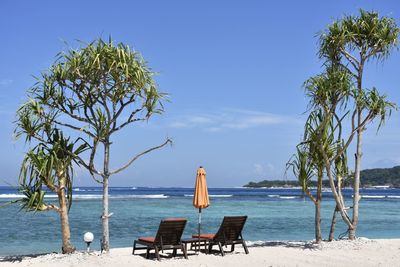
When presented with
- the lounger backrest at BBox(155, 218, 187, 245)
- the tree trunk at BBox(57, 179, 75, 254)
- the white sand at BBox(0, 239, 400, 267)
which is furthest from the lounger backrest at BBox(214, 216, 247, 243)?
the tree trunk at BBox(57, 179, 75, 254)

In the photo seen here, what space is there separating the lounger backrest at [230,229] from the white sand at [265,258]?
Answer: 1.04 ft

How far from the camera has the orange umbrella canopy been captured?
10961 millimetres

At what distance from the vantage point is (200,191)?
432 inches

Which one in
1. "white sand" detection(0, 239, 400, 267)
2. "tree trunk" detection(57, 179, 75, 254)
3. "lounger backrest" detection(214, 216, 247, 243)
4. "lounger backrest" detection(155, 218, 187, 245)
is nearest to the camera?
"white sand" detection(0, 239, 400, 267)

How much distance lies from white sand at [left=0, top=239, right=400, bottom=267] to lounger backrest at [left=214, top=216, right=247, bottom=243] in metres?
0.32

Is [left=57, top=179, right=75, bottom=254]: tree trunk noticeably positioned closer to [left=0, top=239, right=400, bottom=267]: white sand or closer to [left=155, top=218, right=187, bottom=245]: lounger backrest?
[left=0, top=239, right=400, bottom=267]: white sand

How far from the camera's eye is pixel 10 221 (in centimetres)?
2184

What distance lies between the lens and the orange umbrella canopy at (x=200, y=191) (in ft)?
36.0

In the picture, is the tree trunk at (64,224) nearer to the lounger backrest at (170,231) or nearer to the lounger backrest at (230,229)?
the lounger backrest at (170,231)

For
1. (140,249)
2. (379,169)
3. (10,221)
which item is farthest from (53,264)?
(379,169)

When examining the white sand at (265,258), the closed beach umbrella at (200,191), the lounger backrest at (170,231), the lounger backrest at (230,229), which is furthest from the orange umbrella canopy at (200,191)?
the white sand at (265,258)

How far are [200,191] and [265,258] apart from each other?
1.71 m

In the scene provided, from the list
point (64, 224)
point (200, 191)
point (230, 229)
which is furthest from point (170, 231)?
point (64, 224)

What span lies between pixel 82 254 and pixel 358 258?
16.7 ft
